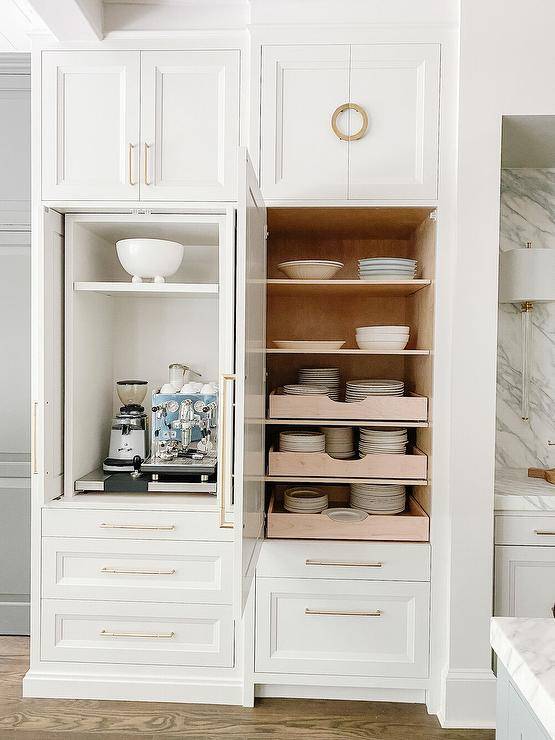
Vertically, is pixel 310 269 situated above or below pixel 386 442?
above

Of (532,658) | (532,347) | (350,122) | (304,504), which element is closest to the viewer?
(532,658)

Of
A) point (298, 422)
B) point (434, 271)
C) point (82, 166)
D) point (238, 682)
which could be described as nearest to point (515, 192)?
point (434, 271)

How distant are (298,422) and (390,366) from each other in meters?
0.70

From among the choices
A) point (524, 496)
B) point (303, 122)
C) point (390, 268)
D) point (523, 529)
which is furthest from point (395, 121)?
point (523, 529)

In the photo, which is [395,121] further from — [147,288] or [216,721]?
[216,721]

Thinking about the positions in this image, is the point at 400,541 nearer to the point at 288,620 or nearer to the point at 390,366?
the point at 288,620

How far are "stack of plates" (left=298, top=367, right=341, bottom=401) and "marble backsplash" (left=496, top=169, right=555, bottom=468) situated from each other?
2.56ft

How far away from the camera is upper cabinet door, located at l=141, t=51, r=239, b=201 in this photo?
93.1 inches

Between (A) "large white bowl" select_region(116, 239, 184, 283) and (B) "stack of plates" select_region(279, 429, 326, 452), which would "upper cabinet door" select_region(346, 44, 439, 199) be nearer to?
(A) "large white bowl" select_region(116, 239, 184, 283)

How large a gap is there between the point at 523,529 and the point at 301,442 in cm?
88

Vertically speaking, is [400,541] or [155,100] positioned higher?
[155,100]

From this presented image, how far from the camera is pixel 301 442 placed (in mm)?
2512

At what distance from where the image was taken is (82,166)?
94.4 inches

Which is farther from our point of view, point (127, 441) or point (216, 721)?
point (127, 441)
